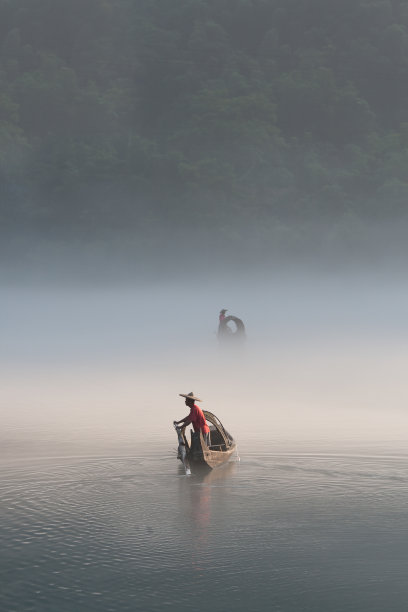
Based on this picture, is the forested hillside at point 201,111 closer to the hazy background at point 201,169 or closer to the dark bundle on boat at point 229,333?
the hazy background at point 201,169

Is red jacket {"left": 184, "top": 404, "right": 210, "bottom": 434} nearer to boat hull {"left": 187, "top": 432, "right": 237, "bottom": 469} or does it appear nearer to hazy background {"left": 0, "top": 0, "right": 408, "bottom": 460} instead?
boat hull {"left": 187, "top": 432, "right": 237, "bottom": 469}

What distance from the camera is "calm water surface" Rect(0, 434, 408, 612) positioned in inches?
631

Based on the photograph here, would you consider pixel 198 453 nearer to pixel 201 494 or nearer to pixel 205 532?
pixel 201 494

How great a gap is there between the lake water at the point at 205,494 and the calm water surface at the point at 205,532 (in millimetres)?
42

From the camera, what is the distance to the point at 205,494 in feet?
72.7

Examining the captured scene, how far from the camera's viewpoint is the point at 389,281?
6014 inches

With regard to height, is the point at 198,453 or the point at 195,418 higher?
the point at 195,418

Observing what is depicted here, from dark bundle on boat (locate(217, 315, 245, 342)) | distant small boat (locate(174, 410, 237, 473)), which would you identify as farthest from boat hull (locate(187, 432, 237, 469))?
dark bundle on boat (locate(217, 315, 245, 342))

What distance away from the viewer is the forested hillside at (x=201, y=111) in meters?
142

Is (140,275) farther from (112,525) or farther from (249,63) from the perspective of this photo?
(112,525)

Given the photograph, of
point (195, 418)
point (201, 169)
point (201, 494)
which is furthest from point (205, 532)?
point (201, 169)

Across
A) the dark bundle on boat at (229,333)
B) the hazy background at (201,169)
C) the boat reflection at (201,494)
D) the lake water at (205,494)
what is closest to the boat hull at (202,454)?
the boat reflection at (201,494)

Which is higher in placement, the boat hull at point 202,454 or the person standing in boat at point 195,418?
the person standing in boat at point 195,418

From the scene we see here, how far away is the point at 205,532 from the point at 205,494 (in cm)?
300
